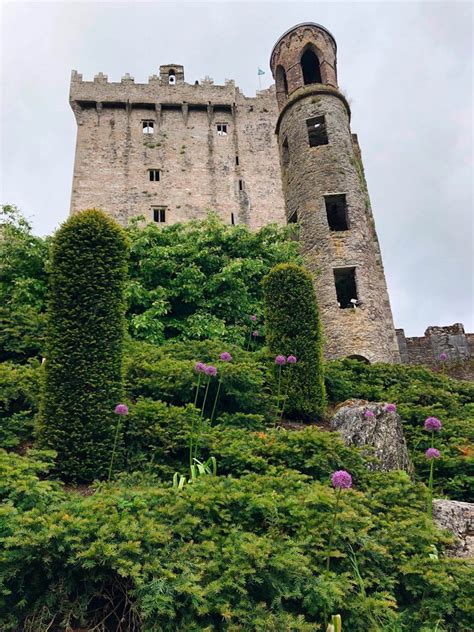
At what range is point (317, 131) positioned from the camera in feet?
63.7

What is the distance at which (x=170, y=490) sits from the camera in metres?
4.36

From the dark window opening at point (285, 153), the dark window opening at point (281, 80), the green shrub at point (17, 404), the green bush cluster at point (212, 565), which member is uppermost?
the dark window opening at point (281, 80)

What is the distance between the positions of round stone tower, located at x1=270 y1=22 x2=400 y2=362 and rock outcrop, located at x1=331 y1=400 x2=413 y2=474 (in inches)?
318

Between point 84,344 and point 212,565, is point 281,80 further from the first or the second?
point 212,565

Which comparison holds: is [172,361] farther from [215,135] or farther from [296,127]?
[215,135]

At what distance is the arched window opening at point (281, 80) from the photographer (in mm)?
21375

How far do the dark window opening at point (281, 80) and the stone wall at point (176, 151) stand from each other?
6.99 m

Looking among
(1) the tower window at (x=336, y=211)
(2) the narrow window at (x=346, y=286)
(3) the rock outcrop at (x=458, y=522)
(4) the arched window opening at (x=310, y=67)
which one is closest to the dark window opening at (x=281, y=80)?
(4) the arched window opening at (x=310, y=67)

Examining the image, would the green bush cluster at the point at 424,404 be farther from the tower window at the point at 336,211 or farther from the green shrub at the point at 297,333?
the tower window at the point at 336,211

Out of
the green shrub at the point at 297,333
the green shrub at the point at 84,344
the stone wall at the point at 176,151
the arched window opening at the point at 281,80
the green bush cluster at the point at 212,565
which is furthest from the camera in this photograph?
the stone wall at the point at 176,151

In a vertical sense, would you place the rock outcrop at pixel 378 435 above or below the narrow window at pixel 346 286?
below

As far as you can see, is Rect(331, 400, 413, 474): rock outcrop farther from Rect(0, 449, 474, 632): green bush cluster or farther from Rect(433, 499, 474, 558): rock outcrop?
Rect(0, 449, 474, 632): green bush cluster

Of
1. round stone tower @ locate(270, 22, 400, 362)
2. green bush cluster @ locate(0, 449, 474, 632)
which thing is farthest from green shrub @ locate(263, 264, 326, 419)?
round stone tower @ locate(270, 22, 400, 362)

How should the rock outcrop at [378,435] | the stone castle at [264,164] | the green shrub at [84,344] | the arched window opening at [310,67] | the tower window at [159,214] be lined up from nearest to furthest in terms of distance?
1. the green shrub at [84,344]
2. the rock outcrop at [378,435]
3. the stone castle at [264,164]
4. the arched window opening at [310,67]
5. the tower window at [159,214]
